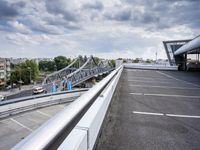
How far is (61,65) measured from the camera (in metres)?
137

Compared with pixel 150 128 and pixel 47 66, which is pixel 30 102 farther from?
pixel 47 66

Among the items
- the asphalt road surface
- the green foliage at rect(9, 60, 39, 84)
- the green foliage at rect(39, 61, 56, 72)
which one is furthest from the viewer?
the green foliage at rect(39, 61, 56, 72)

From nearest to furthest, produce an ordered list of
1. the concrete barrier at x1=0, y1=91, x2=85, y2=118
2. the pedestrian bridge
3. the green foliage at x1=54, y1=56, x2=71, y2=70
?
the pedestrian bridge < the concrete barrier at x1=0, y1=91, x2=85, y2=118 < the green foliage at x1=54, y1=56, x2=71, y2=70

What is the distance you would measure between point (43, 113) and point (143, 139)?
2185 cm

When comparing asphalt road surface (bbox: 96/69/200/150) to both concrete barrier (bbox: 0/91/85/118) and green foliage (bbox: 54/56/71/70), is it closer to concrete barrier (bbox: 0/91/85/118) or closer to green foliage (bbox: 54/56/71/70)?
concrete barrier (bbox: 0/91/85/118)

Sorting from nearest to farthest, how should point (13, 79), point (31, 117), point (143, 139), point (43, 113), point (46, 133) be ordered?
point (46, 133) < point (143, 139) < point (31, 117) < point (43, 113) < point (13, 79)

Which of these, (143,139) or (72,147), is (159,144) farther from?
(72,147)

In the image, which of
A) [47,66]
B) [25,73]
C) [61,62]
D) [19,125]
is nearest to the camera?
[19,125]

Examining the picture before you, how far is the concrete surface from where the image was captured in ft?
48.5

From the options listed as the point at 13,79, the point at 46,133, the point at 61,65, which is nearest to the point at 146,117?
the point at 46,133

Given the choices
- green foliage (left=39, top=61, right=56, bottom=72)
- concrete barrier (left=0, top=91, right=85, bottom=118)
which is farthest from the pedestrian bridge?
green foliage (left=39, top=61, right=56, bottom=72)

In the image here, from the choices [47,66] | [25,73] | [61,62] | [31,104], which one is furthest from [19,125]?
[47,66]

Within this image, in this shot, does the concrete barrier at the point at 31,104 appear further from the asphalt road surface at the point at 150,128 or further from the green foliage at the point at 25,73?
the green foliage at the point at 25,73

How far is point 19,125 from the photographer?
18.4 m
